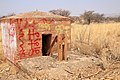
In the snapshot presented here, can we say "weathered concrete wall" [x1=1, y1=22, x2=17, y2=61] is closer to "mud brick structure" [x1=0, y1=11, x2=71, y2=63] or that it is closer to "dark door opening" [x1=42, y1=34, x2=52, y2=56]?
"mud brick structure" [x1=0, y1=11, x2=71, y2=63]

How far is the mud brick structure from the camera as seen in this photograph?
9.04 m

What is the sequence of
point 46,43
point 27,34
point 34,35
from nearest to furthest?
1. point 27,34
2. point 34,35
3. point 46,43

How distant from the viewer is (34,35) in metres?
9.38

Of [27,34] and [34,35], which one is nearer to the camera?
[27,34]

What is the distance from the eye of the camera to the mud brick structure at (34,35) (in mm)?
9039

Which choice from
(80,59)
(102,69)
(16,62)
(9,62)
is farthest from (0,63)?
(102,69)

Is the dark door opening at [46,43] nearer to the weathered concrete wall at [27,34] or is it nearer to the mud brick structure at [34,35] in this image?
the mud brick structure at [34,35]

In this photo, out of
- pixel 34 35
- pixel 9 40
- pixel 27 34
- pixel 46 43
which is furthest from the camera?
pixel 46 43

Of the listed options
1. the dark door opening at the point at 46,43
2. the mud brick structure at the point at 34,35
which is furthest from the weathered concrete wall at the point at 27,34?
the dark door opening at the point at 46,43

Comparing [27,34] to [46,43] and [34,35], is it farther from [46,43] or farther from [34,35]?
[46,43]

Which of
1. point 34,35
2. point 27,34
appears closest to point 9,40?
point 27,34

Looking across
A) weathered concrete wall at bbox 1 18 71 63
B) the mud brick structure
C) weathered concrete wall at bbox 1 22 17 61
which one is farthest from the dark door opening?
weathered concrete wall at bbox 1 22 17 61

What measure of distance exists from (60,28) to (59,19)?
0.38 meters

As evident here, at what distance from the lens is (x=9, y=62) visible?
1016cm
